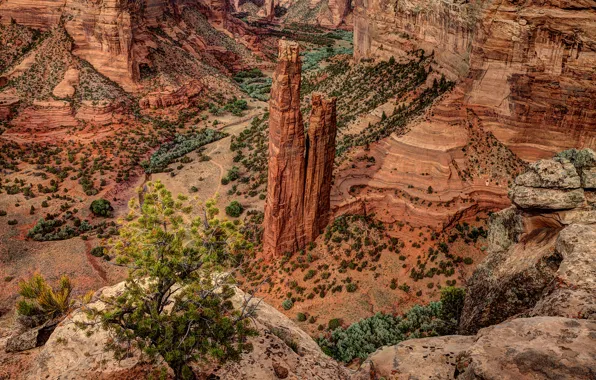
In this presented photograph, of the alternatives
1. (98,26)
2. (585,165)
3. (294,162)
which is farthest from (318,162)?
(98,26)

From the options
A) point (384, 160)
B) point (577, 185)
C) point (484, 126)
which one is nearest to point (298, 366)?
point (577, 185)

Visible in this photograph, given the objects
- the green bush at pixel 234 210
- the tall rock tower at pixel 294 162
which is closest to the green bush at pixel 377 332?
the tall rock tower at pixel 294 162

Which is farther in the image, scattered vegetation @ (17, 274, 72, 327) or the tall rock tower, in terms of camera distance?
the tall rock tower

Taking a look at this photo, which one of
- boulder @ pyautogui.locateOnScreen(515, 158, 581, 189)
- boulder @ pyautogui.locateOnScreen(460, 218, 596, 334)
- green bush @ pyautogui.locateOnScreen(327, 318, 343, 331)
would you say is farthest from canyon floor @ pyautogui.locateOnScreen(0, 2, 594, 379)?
boulder @ pyautogui.locateOnScreen(515, 158, 581, 189)

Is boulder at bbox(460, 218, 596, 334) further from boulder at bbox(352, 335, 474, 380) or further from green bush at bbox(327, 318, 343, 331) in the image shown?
green bush at bbox(327, 318, 343, 331)

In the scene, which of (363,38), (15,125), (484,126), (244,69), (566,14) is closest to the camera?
(566,14)

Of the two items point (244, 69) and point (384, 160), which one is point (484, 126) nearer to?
point (384, 160)
